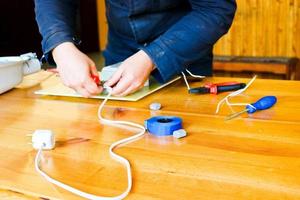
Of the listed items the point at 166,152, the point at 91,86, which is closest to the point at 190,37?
the point at 91,86

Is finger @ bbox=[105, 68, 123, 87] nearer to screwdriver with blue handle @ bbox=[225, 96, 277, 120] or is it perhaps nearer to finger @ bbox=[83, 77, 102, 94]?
finger @ bbox=[83, 77, 102, 94]

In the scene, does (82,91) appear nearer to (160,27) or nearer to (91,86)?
(91,86)

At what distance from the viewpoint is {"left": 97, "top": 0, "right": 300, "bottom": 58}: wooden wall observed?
8.20 ft

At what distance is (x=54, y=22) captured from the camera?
96 cm

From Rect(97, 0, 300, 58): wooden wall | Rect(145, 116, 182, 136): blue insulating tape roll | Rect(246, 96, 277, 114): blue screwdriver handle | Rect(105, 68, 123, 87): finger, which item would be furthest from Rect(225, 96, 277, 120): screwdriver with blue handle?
Rect(97, 0, 300, 58): wooden wall

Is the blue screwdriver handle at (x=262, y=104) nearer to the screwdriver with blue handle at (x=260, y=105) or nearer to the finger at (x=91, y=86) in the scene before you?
the screwdriver with blue handle at (x=260, y=105)

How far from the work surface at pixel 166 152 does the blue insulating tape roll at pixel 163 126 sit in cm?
1

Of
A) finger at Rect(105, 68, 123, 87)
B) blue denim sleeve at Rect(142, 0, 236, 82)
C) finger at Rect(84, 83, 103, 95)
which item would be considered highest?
blue denim sleeve at Rect(142, 0, 236, 82)

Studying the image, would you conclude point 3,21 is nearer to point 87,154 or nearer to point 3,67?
point 3,67

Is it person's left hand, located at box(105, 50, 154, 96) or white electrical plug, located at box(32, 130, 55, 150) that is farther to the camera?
person's left hand, located at box(105, 50, 154, 96)

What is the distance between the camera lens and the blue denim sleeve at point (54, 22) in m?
0.92

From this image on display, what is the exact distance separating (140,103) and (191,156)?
0.30 metres

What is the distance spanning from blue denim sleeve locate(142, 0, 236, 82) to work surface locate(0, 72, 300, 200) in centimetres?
7

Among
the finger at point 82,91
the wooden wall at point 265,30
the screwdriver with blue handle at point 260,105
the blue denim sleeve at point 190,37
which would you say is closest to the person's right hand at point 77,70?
the finger at point 82,91
